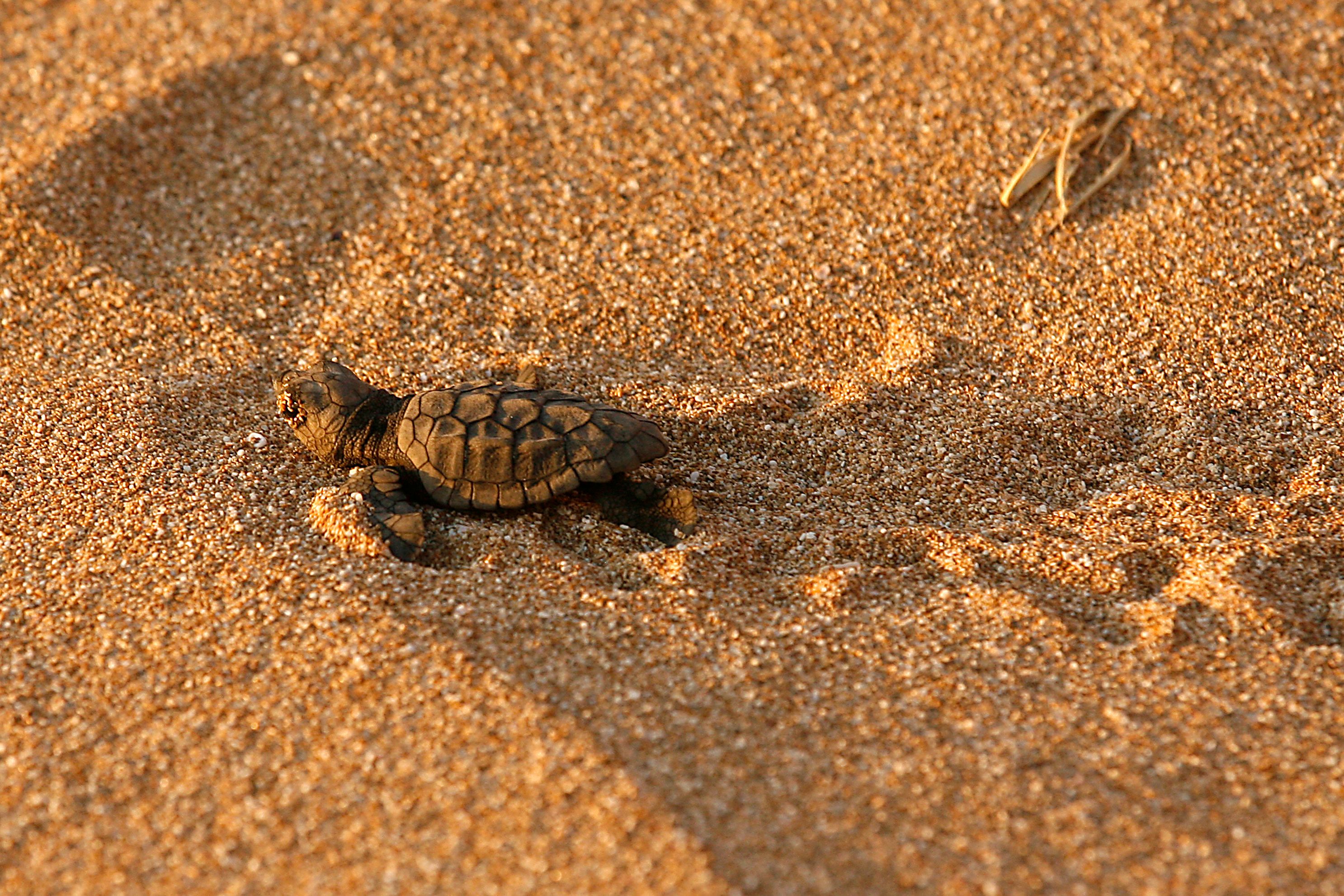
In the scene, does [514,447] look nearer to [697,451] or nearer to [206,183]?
[697,451]

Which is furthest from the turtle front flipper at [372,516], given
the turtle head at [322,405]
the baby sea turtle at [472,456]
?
the turtle head at [322,405]

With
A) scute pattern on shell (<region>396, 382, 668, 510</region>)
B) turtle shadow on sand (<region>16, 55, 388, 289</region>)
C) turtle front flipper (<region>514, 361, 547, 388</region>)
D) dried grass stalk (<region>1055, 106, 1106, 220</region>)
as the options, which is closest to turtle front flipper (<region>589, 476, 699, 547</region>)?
scute pattern on shell (<region>396, 382, 668, 510</region>)

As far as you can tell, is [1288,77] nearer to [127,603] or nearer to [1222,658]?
[1222,658]

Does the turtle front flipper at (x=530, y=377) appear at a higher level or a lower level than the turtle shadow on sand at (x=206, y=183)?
lower

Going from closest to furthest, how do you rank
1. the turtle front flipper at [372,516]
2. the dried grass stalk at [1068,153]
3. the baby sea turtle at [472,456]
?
the turtle front flipper at [372,516] → the baby sea turtle at [472,456] → the dried grass stalk at [1068,153]

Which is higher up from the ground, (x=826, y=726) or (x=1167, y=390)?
(x=1167, y=390)

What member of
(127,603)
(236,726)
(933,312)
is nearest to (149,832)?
(236,726)

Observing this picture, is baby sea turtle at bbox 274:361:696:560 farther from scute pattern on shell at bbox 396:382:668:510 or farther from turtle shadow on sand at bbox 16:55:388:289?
turtle shadow on sand at bbox 16:55:388:289

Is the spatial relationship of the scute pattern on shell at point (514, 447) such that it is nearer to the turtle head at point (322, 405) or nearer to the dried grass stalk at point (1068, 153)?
the turtle head at point (322, 405)
